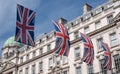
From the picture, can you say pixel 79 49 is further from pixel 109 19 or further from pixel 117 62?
pixel 117 62

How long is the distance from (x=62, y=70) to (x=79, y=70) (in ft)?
14.8

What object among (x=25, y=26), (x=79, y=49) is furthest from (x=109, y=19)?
(x=25, y=26)

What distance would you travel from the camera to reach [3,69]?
72.7 metres

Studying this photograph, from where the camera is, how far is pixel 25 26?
28734 millimetres

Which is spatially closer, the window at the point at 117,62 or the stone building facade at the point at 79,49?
the window at the point at 117,62

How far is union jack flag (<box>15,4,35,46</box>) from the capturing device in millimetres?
27953

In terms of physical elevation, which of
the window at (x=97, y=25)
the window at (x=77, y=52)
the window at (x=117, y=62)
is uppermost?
the window at (x=97, y=25)

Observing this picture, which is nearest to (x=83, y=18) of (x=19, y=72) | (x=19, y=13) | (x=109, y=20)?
(x=109, y=20)

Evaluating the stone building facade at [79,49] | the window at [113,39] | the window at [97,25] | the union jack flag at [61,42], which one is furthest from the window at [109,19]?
the union jack flag at [61,42]

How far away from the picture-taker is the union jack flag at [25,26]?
27953 millimetres

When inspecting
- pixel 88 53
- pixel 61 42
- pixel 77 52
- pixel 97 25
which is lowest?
pixel 88 53

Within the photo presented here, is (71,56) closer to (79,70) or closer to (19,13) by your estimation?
(79,70)

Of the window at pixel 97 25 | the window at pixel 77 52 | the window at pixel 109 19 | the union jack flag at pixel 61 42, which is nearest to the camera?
the union jack flag at pixel 61 42

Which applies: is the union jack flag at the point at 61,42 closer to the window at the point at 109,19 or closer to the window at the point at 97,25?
the window at the point at 109,19
